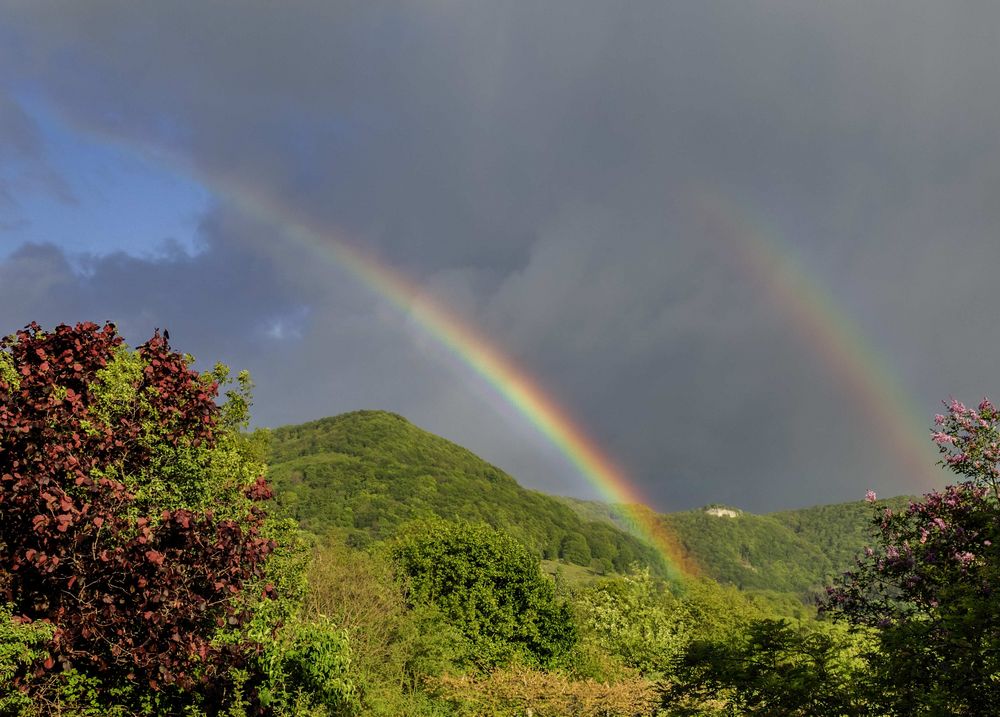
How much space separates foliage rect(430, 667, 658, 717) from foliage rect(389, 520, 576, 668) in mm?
12737

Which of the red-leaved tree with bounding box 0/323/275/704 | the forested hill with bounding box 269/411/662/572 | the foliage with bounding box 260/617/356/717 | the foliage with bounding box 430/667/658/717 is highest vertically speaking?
the forested hill with bounding box 269/411/662/572

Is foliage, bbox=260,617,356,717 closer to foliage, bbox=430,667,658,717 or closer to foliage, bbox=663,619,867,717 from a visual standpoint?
foliage, bbox=663,619,867,717

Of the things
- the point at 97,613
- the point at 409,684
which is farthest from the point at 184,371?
the point at 409,684

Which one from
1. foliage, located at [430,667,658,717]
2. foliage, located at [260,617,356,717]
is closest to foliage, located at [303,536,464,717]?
foliage, located at [430,667,658,717]

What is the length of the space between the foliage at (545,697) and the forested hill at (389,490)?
7004 cm

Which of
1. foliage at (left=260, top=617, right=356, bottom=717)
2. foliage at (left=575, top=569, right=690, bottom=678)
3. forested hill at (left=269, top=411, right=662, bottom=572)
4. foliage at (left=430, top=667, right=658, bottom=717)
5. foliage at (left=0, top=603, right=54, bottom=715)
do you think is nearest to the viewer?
foliage at (left=0, top=603, right=54, bottom=715)

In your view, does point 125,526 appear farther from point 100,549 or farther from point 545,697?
point 545,697

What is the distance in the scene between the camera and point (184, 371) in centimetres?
1302

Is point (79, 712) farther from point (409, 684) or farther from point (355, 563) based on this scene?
point (355, 563)

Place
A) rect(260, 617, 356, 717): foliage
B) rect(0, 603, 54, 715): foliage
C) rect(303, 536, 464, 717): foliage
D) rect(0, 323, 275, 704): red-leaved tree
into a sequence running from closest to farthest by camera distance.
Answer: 1. rect(0, 603, 54, 715): foliage
2. rect(0, 323, 275, 704): red-leaved tree
3. rect(260, 617, 356, 717): foliage
4. rect(303, 536, 464, 717): foliage

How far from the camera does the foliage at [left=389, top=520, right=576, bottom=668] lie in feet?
133

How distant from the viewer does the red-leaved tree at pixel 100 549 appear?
10.2 m

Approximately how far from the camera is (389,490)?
139625 mm

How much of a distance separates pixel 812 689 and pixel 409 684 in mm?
21716
